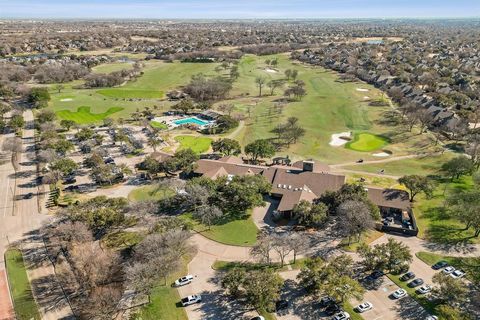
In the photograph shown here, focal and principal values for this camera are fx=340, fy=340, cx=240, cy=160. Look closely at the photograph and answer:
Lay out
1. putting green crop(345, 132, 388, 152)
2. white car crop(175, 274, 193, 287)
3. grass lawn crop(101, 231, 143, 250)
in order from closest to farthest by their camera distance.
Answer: white car crop(175, 274, 193, 287)
grass lawn crop(101, 231, 143, 250)
putting green crop(345, 132, 388, 152)

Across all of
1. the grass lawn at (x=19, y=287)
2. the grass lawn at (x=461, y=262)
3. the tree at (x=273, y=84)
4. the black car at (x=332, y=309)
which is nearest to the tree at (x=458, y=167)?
the grass lawn at (x=461, y=262)

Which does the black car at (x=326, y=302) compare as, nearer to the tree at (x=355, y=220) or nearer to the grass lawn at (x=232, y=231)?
the tree at (x=355, y=220)

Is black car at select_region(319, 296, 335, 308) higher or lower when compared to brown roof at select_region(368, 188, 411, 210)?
lower

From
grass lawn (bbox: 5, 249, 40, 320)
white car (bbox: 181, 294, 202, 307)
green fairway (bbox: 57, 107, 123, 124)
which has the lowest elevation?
grass lawn (bbox: 5, 249, 40, 320)

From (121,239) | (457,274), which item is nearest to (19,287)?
(121,239)

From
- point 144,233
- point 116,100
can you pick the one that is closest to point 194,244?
point 144,233

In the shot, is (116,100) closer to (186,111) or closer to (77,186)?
(186,111)

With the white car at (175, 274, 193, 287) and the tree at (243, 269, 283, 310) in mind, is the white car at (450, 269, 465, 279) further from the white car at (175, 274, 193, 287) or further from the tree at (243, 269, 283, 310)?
the white car at (175, 274, 193, 287)

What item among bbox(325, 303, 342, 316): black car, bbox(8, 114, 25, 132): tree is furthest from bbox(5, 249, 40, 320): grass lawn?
bbox(8, 114, 25, 132): tree
